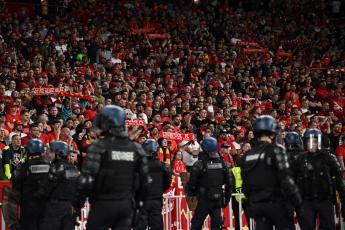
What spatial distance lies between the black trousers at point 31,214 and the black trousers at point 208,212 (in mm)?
2868

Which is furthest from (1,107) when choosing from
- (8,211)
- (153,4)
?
(153,4)

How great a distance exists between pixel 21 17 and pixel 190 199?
44.8 ft

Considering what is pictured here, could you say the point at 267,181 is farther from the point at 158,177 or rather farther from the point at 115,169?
the point at 158,177

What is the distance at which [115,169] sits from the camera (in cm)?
918

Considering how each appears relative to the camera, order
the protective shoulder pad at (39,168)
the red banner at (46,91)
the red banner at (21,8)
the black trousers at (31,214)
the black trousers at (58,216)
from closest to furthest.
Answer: the protective shoulder pad at (39,168) → the black trousers at (31,214) → the black trousers at (58,216) → the red banner at (46,91) → the red banner at (21,8)

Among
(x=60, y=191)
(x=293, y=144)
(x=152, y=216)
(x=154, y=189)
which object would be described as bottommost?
(x=152, y=216)

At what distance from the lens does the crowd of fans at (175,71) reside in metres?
17.6

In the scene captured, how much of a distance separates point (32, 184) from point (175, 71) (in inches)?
511

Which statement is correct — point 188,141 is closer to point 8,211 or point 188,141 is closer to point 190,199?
point 190,199

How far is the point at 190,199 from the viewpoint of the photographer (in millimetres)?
14516

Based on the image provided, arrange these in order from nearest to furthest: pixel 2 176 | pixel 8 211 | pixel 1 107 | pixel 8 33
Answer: pixel 8 211 < pixel 2 176 < pixel 1 107 < pixel 8 33

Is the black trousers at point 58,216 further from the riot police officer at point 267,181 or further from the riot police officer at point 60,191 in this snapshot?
the riot police officer at point 267,181

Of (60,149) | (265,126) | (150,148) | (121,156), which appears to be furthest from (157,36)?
(121,156)

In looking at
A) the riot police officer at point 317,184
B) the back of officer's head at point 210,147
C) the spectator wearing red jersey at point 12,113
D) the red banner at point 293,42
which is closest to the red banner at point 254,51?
the red banner at point 293,42
